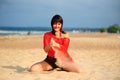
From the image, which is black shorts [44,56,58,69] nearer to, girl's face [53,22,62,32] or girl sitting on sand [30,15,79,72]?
girl sitting on sand [30,15,79,72]

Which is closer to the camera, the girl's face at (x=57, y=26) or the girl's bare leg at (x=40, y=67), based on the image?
the girl's face at (x=57, y=26)

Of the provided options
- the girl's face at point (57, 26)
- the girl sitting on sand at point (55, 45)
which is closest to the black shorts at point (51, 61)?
the girl sitting on sand at point (55, 45)

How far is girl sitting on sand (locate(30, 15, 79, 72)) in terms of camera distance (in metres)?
6.38

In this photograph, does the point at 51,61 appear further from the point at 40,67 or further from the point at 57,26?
the point at 57,26

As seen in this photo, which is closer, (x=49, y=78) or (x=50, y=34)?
(x=49, y=78)

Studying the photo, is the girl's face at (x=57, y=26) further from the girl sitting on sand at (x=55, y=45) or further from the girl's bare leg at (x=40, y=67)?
the girl's bare leg at (x=40, y=67)

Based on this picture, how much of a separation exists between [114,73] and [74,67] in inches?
41.5

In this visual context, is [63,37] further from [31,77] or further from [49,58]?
[31,77]

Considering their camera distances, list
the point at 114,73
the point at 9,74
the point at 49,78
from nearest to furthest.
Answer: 1. the point at 49,78
2. the point at 9,74
3. the point at 114,73

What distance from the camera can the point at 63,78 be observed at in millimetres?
6012

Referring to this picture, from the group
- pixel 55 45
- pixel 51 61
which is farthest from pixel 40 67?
pixel 55 45

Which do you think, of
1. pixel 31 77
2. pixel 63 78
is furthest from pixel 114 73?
pixel 31 77

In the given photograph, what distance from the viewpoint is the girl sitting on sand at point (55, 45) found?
20.9ft

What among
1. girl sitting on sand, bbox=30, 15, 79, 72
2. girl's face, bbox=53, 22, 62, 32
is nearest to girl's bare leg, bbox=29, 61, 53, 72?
girl sitting on sand, bbox=30, 15, 79, 72
